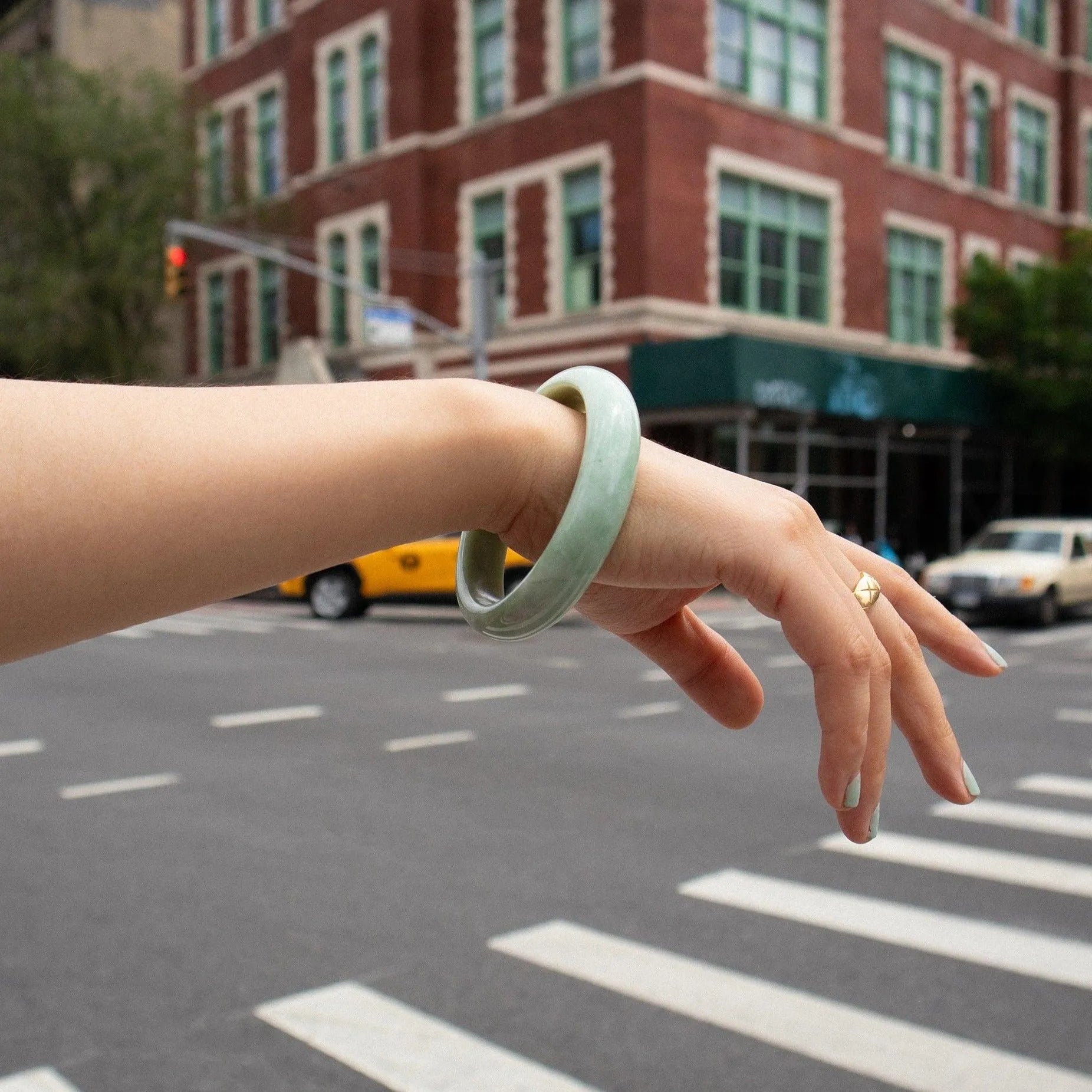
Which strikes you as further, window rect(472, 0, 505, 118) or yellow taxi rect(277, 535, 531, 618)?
window rect(472, 0, 505, 118)

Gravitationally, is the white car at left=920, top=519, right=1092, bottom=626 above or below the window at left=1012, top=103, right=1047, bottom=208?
below

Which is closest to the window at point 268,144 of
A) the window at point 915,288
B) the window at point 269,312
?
the window at point 269,312

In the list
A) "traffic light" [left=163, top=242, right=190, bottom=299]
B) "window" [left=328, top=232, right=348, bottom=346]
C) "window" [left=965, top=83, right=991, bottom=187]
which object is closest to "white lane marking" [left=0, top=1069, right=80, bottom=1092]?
"traffic light" [left=163, top=242, right=190, bottom=299]

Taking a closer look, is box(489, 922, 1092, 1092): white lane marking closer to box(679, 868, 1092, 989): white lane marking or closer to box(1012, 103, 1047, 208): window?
box(679, 868, 1092, 989): white lane marking

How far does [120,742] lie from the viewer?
889 cm

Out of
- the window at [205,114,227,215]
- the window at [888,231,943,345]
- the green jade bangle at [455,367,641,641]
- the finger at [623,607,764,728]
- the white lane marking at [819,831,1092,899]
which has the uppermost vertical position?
the window at [205,114,227,215]

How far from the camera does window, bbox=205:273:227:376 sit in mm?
37031

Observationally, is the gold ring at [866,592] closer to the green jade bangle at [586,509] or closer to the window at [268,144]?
the green jade bangle at [586,509]

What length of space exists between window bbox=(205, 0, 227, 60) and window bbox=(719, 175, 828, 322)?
18.8 meters

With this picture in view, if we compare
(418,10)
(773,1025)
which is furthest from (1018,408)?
(773,1025)

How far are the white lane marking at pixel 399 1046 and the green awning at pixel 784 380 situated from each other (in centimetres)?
1829

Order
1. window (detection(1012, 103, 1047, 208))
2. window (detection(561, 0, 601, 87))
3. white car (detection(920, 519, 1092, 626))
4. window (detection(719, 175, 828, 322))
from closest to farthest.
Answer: white car (detection(920, 519, 1092, 626)), window (detection(561, 0, 601, 87)), window (detection(719, 175, 828, 322)), window (detection(1012, 103, 1047, 208))

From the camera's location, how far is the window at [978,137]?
3191cm

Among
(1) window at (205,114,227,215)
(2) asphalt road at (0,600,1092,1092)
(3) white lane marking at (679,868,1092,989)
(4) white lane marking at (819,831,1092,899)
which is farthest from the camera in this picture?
(1) window at (205,114,227,215)
